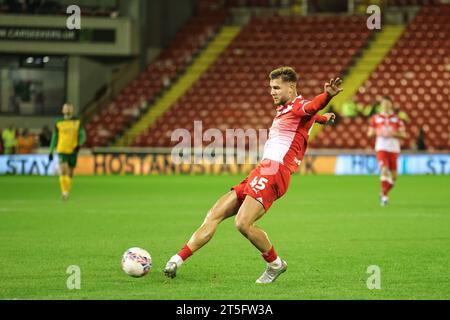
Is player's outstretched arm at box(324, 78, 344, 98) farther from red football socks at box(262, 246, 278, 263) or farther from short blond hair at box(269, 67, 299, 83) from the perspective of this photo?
red football socks at box(262, 246, 278, 263)

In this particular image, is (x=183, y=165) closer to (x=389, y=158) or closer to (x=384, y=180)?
(x=389, y=158)

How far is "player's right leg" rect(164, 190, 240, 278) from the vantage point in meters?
10.1

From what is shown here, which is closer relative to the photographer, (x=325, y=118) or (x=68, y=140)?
Answer: (x=325, y=118)

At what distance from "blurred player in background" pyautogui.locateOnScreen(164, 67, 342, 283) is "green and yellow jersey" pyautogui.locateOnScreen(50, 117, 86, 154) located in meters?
13.2

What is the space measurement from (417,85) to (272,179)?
31535 millimetres

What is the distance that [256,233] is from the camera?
33.1ft

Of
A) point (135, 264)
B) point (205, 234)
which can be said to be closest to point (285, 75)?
point (205, 234)

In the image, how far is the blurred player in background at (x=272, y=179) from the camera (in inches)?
395

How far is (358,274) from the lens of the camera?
428 inches

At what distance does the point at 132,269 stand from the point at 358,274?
2.37 meters

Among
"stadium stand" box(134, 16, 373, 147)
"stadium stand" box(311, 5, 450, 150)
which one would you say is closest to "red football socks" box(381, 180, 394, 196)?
"stadium stand" box(311, 5, 450, 150)

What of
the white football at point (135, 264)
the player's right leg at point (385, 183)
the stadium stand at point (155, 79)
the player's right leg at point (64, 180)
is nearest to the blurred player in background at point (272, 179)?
the white football at point (135, 264)

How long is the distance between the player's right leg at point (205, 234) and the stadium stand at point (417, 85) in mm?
27912
